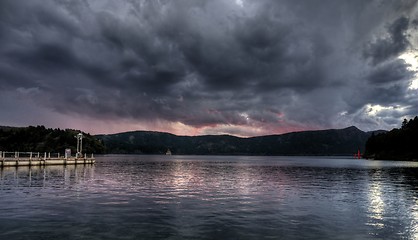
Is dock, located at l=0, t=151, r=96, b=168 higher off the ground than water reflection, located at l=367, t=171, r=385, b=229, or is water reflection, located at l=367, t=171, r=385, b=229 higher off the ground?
dock, located at l=0, t=151, r=96, b=168

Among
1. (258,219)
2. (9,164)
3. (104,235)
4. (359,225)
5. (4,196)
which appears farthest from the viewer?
(9,164)

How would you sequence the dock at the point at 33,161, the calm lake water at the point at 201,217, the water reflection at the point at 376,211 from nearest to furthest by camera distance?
the calm lake water at the point at 201,217, the water reflection at the point at 376,211, the dock at the point at 33,161

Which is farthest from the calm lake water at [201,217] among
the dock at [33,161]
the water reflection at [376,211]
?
the dock at [33,161]

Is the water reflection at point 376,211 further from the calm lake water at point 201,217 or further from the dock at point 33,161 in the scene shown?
the dock at point 33,161

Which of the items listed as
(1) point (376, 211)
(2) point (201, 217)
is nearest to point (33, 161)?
(2) point (201, 217)

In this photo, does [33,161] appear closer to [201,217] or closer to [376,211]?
[201,217]

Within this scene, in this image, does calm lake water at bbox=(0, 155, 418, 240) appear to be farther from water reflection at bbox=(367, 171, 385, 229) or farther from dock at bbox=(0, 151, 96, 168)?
dock at bbox=(0, 151, 96, 168)

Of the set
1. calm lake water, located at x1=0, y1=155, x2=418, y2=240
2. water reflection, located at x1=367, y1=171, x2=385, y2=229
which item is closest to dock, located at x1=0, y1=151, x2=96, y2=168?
calm lake water, located at x1=0, y1=155, x2=418, y2=240

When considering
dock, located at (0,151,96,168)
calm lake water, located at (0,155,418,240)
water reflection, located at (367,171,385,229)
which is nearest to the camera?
calm lake water, located at (0,155,418,240)

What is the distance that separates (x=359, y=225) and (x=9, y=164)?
99.9 meters

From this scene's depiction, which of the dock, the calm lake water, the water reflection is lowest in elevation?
the water reflection

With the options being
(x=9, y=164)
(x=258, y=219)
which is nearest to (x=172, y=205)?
(x=258, y=219)

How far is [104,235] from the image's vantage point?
2095 centimetres

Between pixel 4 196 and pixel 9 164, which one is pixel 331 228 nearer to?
pixel 4 196
